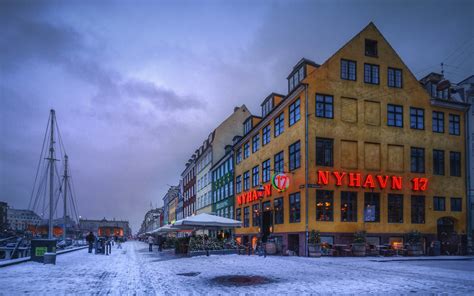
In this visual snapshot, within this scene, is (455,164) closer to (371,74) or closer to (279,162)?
(371,74)

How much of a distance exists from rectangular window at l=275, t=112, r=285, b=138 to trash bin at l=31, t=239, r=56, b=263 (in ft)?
61.4

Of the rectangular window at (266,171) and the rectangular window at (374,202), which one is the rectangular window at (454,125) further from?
the rectangular window at (266,171)

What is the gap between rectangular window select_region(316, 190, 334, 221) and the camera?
27.6m

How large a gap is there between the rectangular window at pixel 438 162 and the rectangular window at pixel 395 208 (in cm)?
440

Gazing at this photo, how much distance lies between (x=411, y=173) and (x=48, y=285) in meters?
25.9

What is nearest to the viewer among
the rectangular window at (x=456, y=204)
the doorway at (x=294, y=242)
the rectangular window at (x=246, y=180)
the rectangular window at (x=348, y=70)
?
the doorway at (x=294, y=242)

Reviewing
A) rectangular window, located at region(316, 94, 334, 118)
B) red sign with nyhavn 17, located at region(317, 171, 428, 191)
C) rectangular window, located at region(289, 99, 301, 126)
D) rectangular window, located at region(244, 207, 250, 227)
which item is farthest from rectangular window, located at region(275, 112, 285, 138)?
rectangular window, located at region(244, 207, 250, 227)

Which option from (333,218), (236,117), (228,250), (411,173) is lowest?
(228,250)

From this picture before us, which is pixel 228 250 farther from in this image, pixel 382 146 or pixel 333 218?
pixel 382 146

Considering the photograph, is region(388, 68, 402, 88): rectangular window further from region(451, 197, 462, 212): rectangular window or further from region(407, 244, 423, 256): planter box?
region(407, 244, 423, 256): planter box

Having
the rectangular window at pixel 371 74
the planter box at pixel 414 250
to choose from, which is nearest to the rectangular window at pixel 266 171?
the rectangular window at pixel 371 74

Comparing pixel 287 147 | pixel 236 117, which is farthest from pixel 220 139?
pixel 287 147

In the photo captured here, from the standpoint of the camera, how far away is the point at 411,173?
30.3 metres

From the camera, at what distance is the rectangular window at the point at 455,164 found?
32.3 meters
